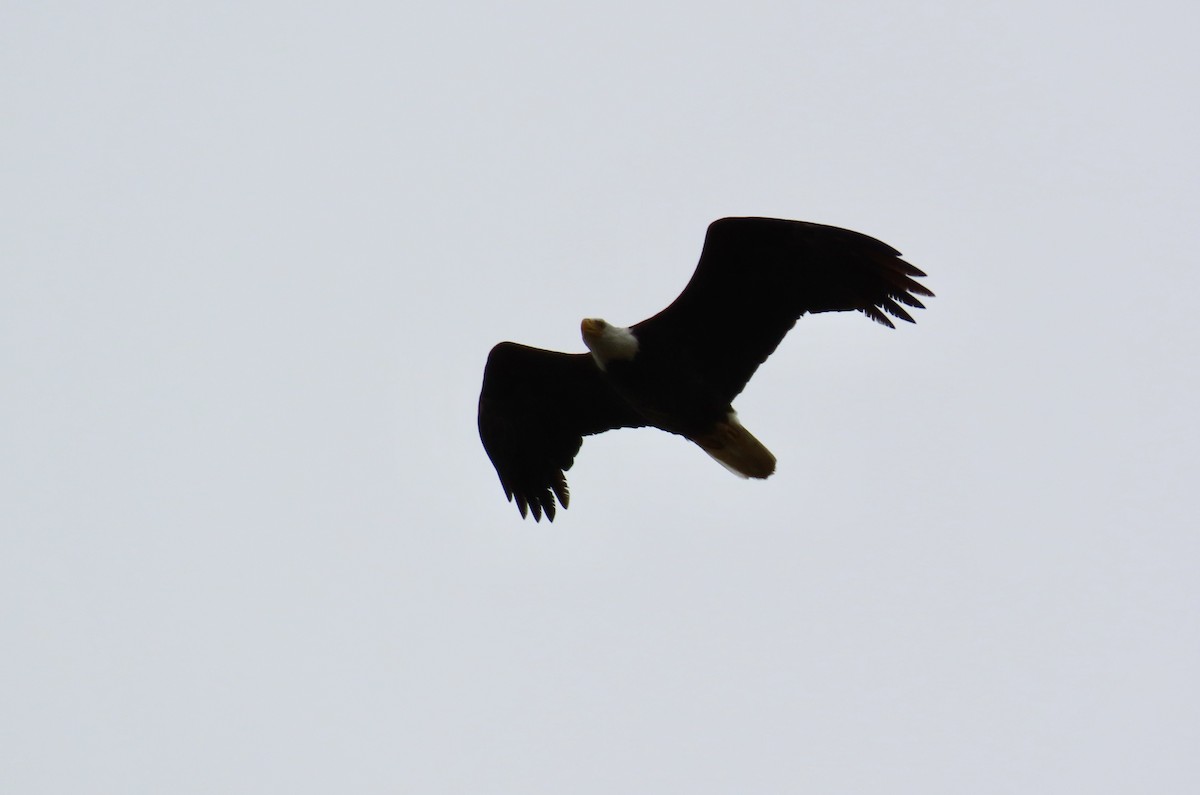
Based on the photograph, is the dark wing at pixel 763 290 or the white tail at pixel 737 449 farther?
the white tail at pixel 737 449

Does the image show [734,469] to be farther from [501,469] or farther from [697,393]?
[501,469]

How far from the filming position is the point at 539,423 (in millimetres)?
11883

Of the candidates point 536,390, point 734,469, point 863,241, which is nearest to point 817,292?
point 863,241

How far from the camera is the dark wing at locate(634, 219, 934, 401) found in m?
10.5

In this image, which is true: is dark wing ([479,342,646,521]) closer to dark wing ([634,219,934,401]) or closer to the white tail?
the white tail

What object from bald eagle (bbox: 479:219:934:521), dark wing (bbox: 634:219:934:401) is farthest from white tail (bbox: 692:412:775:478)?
dark wing (bbox: 634:219:934:401)

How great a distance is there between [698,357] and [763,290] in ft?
2.37

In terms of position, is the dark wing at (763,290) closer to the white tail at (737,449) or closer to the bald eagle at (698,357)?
the bald eagle at (698,357)

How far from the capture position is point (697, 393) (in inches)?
429

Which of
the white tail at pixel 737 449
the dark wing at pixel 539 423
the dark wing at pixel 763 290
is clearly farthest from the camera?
the dark wing at pixel 539 423

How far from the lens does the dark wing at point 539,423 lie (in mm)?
11719

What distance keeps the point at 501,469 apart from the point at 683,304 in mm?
2216

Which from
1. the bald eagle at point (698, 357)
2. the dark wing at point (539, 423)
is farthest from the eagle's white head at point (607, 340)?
the dark wing at point (539, 423)

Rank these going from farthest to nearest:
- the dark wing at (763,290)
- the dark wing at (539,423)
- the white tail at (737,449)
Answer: the dark wing at (539,423)
the white tail at (737,449)
the dark wing at (763,290)
